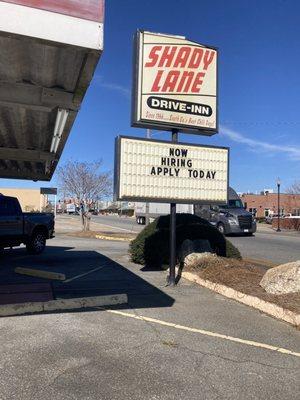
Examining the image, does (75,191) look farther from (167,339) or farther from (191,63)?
(167,339)

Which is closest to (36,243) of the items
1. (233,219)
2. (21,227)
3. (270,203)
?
(21,227)

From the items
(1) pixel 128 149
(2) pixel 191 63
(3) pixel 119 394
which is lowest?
(3) pixel 119 394

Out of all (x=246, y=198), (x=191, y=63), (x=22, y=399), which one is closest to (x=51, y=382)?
(x=22, y=399)

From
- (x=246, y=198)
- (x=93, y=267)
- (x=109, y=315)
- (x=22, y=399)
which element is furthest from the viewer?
(x=246, y=198)

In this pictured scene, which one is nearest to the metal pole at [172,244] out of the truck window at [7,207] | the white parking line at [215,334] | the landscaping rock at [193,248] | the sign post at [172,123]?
the sign post at [172,123]

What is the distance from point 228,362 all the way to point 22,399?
231cm

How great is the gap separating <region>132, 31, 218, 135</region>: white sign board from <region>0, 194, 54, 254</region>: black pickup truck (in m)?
7.40

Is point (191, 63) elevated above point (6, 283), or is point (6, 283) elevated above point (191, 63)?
point (191, 63)

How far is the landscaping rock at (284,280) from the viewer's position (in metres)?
8.39

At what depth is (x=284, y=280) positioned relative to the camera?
336 inches

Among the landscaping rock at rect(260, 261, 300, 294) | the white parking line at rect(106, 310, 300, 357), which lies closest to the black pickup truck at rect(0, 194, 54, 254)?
the white parking line at rect(106, 310, 300, 357)

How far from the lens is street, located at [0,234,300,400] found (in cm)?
469

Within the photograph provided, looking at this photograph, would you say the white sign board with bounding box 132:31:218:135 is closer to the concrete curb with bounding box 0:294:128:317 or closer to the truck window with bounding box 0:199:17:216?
the concrete curb with bounding box 0:294:128:317

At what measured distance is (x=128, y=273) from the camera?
1218 centimetres
